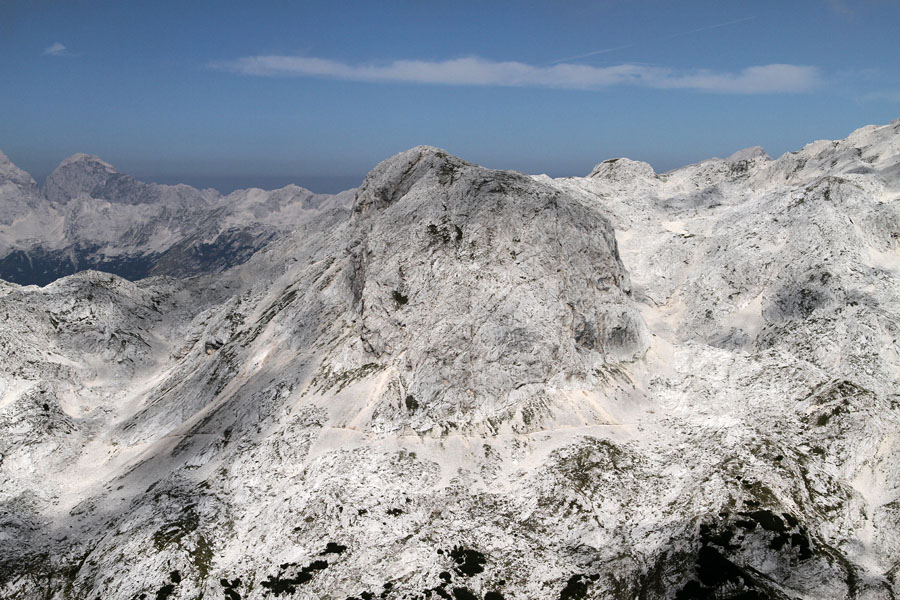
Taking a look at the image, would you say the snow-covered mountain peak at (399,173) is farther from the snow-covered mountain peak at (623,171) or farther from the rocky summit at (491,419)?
the snow-covered mountain peak at (623,171)

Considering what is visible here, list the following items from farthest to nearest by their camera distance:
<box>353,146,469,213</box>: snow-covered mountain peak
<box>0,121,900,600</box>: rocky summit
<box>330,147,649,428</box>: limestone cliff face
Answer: <box>353,146,469,213</box>: snow-covered mountain peak → <box>330,147,649,428</box>: limestone cliff face → <box>0,121,900,600</box>: rocky summit

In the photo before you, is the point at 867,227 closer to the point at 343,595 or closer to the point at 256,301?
the point at 343,595

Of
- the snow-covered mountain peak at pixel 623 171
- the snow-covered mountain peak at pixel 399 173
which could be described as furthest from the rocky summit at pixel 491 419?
the snow-covered mountain peak at pixel 623 171

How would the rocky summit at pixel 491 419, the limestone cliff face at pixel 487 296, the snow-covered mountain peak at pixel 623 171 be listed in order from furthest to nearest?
the snow-covered mountain peak at pixel 623 171 → the limestone cliff face at pixel 487 296 → the rocky summit at pixel 491 419

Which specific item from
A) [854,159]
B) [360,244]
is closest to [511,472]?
[360,244]

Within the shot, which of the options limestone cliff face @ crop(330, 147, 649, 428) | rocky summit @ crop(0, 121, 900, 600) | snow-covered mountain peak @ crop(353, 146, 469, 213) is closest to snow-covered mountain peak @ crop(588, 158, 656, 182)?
rocky summit @ crop(0, 121, 900, 600)

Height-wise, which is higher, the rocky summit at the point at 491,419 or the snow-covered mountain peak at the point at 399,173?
the snow-covered mountain peak at the point at 399,173

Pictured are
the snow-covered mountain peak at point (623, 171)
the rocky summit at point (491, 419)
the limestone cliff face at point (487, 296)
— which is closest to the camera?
the rocky summit at point (491, 419)

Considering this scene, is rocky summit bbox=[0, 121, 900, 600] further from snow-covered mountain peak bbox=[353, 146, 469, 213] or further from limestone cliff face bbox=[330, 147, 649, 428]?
snow-covered mountain peak bbox=[353, 146, 469, 213]
